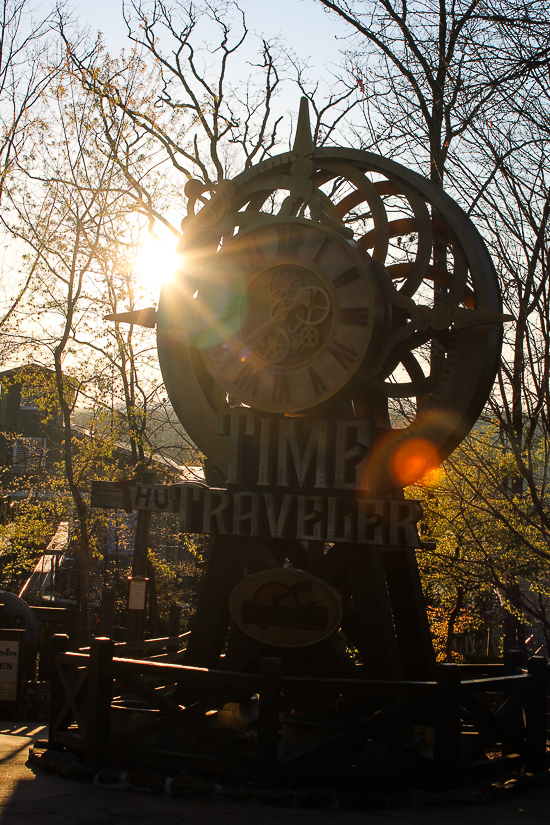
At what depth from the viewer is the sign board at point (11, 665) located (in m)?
12.4

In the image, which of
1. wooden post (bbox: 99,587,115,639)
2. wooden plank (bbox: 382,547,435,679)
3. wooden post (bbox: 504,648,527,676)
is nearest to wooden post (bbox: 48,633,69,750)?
wooden plank (bbox: 382,547,435,679)

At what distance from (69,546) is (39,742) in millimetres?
18207

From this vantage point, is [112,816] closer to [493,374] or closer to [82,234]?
[493,374]

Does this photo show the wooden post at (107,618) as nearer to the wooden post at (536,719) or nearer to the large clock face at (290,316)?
the large clock face at (290,316)

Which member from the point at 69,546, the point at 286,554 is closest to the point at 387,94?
the point at 286,554

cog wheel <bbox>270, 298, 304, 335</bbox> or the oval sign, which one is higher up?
cog wheel <bbox>270, 298, 304, 335</bbox>

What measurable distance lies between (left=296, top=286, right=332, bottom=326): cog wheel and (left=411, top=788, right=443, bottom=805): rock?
4.45m

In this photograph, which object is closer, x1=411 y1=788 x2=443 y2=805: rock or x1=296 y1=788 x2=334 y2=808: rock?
x1=296 y1=788 x2=334 y2=808: rock

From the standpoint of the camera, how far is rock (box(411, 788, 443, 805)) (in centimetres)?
648

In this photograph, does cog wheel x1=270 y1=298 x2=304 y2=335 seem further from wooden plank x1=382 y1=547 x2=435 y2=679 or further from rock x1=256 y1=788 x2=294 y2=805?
rock x1=256 y1=788 x2=294 y2=805

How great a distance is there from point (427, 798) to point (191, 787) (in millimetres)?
1971

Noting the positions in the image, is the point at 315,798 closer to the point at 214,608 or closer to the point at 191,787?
the point at 191,787

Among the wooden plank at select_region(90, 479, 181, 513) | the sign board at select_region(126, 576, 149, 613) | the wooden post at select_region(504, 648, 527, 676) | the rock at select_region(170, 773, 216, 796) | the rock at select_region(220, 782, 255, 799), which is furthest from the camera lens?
the sign board at select_region(126, 576, 149, 613)

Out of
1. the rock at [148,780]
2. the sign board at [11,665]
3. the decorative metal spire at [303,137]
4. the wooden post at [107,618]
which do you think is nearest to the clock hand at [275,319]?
the decorative metal spire at [303,137]
